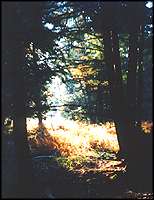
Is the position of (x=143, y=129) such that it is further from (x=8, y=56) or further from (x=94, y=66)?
(x=8, y=56)

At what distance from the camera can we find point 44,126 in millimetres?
23844

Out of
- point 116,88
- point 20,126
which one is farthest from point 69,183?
point 116,88

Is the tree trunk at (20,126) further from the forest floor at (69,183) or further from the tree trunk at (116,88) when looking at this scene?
the tree trunk at (116,88)

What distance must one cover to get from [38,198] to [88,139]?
11815 millimetres

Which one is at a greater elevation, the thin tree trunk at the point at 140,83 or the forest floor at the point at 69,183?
the thin tree trunk at the point at 140,83

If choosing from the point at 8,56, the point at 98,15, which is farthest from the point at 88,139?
the point at 8,56

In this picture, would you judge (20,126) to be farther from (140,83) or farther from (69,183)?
(140,83)

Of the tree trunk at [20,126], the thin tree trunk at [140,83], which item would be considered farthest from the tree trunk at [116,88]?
the tree trunk at [20,126]

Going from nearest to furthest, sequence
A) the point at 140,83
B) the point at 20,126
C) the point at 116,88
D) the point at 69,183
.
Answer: the point at 20,126 < the point at 69,183 < the point at 116,88 < the point at 140,83

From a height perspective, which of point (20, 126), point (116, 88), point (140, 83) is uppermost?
point (140, 83)

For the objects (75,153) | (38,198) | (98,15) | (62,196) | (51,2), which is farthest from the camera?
(75,153)

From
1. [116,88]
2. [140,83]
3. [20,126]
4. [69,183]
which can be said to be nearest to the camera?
[20,126]

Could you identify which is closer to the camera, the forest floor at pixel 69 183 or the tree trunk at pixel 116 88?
the forest floor at pixel 69 183

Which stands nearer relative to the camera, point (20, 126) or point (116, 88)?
point (20, 126)
